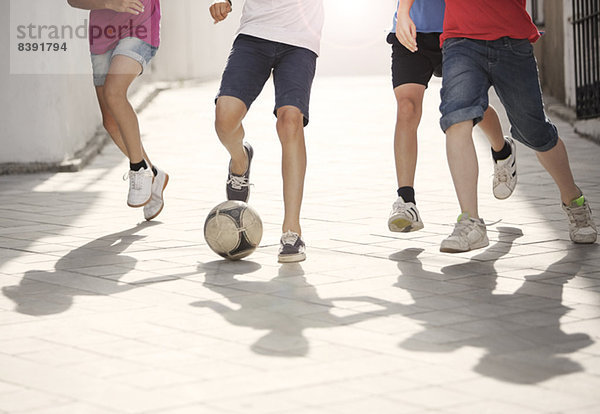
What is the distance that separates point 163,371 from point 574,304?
1812mm

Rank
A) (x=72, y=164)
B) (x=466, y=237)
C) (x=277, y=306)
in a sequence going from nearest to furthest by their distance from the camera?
(x=277, y=306), (x=466, y=237), (x=72, y=164)

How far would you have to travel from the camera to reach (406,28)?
590cm

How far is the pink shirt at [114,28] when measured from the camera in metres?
7.48

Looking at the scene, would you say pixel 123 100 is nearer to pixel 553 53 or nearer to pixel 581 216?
pixel 581 216

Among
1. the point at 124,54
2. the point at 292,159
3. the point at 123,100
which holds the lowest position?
the point at 292,159

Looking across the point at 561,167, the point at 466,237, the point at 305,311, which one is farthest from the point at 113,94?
the point at 305,311

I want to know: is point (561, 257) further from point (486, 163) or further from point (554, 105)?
point (554, 105)

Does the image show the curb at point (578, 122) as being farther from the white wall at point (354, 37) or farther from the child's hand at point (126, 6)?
the white wall at point (354, 37)

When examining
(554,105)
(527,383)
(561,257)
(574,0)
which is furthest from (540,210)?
(554,105)

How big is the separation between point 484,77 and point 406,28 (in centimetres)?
46

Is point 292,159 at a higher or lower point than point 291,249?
higher

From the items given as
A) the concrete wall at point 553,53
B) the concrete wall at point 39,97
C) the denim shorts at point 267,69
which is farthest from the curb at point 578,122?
the denim shorts at point 267,69

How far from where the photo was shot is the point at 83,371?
3973mm

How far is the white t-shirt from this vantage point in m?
6.27
